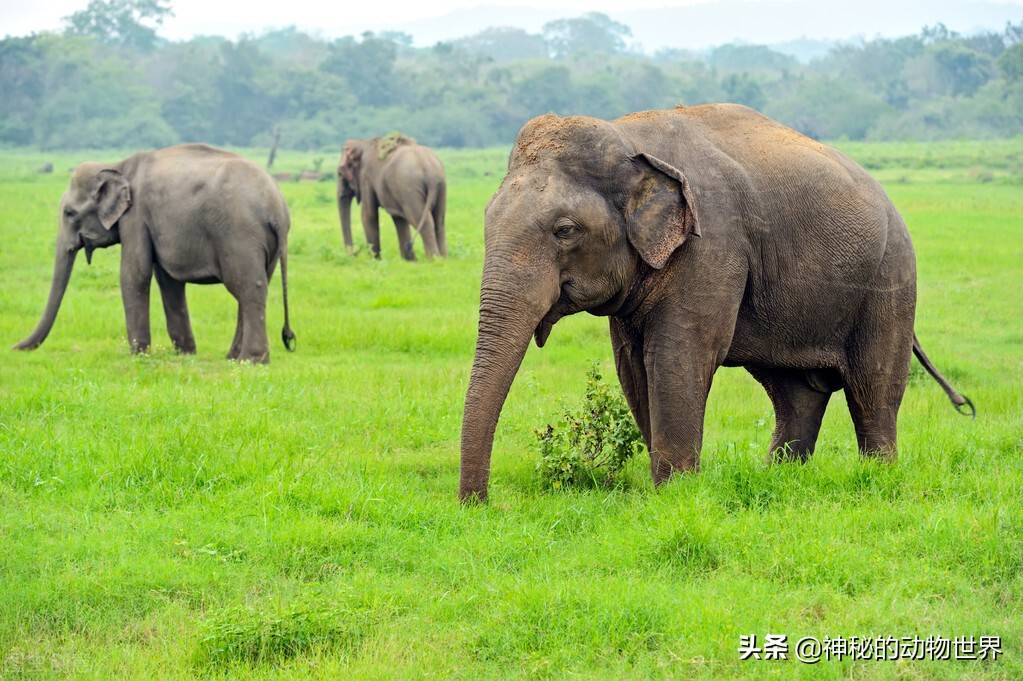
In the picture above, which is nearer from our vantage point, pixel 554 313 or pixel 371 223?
pixel 554 313

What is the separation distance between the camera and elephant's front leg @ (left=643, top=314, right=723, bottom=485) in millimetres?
6344

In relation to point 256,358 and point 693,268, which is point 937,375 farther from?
point 256,358

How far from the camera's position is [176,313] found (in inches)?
469

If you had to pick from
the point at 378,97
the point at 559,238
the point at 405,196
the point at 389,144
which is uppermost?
the point at 559,238

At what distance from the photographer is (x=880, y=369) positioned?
693cm

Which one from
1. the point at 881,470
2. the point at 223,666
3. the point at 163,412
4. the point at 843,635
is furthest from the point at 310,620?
the point at 163,412

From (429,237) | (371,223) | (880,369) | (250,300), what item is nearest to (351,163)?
(371,223)

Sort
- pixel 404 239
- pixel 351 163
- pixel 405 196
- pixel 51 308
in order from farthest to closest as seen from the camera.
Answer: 1. pixel 351 163
2. pixel 404 239
3. pixel 405 196
4. pixel 51 308

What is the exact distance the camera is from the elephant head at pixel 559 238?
5988mm

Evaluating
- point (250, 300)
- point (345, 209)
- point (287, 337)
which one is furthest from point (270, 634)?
point (345, 209)

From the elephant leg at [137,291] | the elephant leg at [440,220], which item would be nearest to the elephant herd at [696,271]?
the elephant leg at [137,291]

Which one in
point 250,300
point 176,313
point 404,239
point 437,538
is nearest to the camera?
point 437,538

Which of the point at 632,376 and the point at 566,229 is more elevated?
the point at 566,229

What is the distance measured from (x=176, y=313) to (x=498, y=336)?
6.58 metres
